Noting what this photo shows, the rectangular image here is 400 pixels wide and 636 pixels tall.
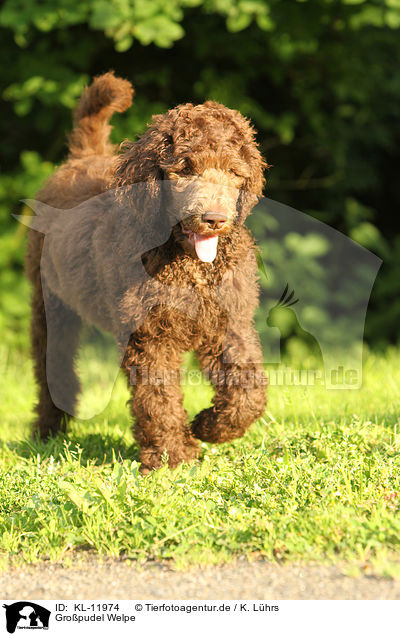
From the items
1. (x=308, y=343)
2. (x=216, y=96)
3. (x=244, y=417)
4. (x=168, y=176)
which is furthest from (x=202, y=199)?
(x=308, y=343)

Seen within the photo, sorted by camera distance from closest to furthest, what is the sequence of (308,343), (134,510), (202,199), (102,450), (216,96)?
(134,510) → (202,199) → (102,450) → (216,96) → (308,343)

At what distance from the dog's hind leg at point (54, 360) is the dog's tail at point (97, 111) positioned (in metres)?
0.96

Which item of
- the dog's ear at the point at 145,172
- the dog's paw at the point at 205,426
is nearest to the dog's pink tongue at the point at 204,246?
the dog's ear at the point at 145,172

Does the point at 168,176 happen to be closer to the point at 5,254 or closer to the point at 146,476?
the point at 146,476

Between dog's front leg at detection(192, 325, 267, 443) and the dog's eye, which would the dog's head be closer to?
the dog's eye

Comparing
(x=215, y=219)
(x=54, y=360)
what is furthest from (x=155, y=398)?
(x=54, y=360)

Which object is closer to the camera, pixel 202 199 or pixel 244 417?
pixel 202 199

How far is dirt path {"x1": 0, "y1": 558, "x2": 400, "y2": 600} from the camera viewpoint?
268cm

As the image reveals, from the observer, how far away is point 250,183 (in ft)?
12.8

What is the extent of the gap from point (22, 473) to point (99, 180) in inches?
68.3

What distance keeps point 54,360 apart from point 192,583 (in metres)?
2.60

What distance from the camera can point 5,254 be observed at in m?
8.67
